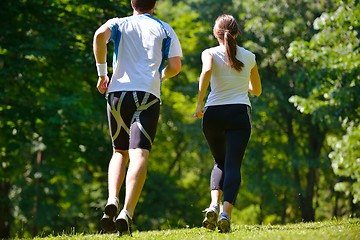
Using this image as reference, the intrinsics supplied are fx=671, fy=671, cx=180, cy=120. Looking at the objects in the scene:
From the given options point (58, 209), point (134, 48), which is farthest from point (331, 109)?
point (134, 48)

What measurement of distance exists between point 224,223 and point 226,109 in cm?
115

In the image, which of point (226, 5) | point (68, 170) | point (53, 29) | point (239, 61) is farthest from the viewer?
point (226, 5)

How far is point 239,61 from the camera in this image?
6684 millimetres

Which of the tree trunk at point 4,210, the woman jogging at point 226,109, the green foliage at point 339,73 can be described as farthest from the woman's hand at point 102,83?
the tree trunk at point 4,210

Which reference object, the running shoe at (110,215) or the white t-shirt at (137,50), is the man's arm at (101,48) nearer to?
the white t-shirt at (137,50)

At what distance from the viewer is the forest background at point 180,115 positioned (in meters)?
17.5

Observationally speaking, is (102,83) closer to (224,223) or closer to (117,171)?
(117,171)

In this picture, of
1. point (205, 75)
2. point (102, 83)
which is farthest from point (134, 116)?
point (205, 75)

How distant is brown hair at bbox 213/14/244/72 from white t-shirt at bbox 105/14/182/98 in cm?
86

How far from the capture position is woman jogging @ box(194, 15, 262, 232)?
21.6 feet

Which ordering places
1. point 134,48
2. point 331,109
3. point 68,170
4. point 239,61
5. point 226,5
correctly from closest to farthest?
point 134,48 < point 239,61 < point 331,109 < point 68,170 < point 226,5

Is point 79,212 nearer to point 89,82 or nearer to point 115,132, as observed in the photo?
point 89,82

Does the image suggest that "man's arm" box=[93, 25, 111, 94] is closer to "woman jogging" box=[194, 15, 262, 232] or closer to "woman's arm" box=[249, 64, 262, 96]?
"woman jogging" box=[194, 15, 262, 232]

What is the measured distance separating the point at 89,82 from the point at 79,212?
38.8 ft
